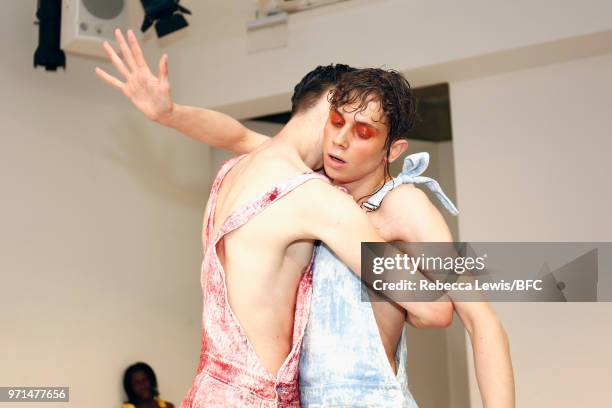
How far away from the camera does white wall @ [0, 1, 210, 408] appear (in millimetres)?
3701

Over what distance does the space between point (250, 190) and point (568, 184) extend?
2607mm

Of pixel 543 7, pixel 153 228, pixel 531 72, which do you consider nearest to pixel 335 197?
pixel 543 7

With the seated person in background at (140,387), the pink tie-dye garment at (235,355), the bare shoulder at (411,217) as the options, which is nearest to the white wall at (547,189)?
the seated person in background at (140,387)

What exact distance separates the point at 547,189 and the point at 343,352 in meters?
2.56

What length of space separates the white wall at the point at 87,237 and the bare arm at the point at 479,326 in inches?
103

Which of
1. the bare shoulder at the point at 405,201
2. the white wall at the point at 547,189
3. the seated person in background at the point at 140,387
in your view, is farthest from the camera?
the seated person in background at the point at 140,387

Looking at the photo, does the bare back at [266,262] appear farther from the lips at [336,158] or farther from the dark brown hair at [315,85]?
the dark brown hair at [315,85]

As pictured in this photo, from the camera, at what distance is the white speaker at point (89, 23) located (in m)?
3.53

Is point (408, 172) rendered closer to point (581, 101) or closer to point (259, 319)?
point (259, 319)

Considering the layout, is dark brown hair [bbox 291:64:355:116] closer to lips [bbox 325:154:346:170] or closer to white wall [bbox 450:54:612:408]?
lips [bbox 325:154:346:170]

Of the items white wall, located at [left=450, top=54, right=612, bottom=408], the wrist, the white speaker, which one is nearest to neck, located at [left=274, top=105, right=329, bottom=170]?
the wrist

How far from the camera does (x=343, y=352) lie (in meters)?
1.51

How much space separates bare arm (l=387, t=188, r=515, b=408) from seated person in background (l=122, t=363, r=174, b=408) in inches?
113

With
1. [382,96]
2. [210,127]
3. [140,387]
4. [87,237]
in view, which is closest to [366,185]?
[382,96]
